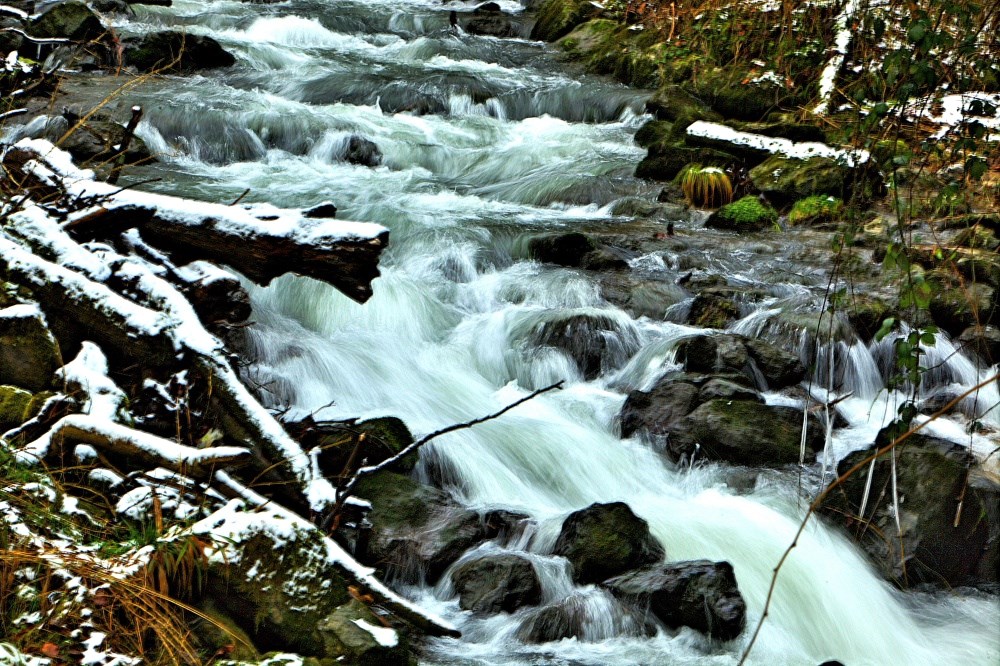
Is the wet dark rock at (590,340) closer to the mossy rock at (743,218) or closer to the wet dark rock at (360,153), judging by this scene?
the mossy rock at (743,218)

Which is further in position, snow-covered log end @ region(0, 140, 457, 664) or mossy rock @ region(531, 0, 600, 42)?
mossy rock @ region(531, 0, 600, 42)

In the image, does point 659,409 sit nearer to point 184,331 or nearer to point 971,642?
point 971,642

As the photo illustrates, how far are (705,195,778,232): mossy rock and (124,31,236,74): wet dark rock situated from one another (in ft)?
22.1

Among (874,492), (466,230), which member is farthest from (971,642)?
(466,230)

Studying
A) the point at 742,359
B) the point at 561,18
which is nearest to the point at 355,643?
the point at 742,359

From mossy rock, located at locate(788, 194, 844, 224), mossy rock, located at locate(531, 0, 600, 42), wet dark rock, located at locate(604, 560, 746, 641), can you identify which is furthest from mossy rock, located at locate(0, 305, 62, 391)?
mossy rock, located at locate(531, 0, 600, 42)

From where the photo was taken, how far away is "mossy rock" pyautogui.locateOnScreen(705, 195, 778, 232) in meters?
8.55

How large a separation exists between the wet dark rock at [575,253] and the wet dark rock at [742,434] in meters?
2.26

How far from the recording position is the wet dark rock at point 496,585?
12.7ft

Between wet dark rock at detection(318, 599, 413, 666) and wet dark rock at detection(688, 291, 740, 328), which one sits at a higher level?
wet dark rock at detection(318, 599, 413, 666)

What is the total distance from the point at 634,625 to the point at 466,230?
16.2 feet

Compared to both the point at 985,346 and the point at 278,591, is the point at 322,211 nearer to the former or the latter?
the point at 278,591

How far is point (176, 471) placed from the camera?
122 inches

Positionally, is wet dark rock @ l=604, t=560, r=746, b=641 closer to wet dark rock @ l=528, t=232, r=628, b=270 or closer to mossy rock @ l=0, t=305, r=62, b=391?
mossy rock @ l=0, t=305, r=62, b=391
